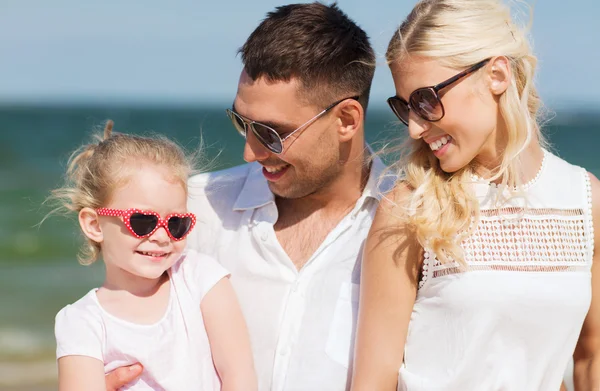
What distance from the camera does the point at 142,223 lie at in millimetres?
3088

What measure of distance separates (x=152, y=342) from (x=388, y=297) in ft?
2.77

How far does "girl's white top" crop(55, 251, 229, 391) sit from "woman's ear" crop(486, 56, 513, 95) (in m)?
1.30

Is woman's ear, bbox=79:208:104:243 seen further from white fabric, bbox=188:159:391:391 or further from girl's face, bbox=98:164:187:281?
white fabric, bbox=188:159:391:391

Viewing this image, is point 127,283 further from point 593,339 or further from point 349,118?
point 593,339

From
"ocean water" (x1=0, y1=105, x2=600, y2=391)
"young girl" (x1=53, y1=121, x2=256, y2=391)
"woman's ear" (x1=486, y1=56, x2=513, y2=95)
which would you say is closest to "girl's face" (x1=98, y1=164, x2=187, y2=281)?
"young girl" (x1=53, y1=121, x2=256, y2=391)

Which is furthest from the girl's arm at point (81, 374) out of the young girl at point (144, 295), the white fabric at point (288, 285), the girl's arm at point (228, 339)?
the white fabric at point (288, 285)

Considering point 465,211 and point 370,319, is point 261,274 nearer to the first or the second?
point 370,319

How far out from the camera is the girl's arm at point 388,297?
9.68ft

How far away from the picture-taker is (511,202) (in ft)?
9.66

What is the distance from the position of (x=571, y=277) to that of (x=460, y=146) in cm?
57

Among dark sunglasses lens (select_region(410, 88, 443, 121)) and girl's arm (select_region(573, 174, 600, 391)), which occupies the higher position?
dark sunglasses lens (select_region(410, 88, 443, 121))

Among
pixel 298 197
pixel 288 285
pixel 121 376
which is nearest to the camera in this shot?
pixel 121 376

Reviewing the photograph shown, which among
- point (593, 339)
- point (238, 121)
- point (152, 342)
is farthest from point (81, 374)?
point (593, 339)

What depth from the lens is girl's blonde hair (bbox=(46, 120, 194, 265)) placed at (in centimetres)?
314
